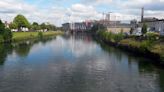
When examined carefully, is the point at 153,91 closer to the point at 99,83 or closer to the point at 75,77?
the point at 99,83

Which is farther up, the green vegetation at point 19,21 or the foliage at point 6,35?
the green vegetation at point 19,21

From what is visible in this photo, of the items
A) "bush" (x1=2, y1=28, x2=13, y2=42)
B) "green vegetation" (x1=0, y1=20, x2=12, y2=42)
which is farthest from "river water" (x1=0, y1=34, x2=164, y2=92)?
"bush" (x1=2, y1=28, x2=13, y2=42)

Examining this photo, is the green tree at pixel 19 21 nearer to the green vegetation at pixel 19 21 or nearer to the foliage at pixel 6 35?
the green vegetation at pixel 19 21

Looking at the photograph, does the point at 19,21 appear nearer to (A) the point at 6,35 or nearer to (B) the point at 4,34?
(A) the point at 6,35

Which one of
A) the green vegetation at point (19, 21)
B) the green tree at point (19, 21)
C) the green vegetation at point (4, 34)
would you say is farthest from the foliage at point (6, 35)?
the green tree at point (19, 21)

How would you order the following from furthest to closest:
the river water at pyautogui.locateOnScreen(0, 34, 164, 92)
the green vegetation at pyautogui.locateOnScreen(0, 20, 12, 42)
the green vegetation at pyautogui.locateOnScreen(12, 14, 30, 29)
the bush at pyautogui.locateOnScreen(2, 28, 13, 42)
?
the green vegetation at pyautogui.locateOnScreen(12, 14, 30, 29) → the bush at pyautogui.locateOnScreen(2, 28, 13, 42) → the green vegetation at pyautogui.locateOnScreen(0, 20, 12, 42) → the river water at pyautogui.locateOnScreen(0, 34, 164, 92)

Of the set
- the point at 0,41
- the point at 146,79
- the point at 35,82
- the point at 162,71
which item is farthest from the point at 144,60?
the point at 0,41

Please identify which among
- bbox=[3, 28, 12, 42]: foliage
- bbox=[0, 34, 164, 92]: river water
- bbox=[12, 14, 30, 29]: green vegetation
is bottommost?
bbox=[0, 34, 164, 92]: river water

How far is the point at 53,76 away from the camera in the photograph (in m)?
23.9

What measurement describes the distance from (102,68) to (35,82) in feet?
27.6

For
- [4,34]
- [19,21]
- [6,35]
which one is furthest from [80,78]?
[19,21]

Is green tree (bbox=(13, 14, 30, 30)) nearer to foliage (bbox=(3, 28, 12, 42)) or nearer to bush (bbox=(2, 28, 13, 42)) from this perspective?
bush (bbox=(2, 28, 13, 42))

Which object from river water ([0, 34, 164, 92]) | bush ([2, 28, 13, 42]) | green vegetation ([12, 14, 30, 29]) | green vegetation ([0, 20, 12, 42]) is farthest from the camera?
green vegetation ([12, 14, 30, 29])

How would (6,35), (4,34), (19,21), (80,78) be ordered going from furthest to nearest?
(19,21) → (6,35) → (4,34) → (80,78)
